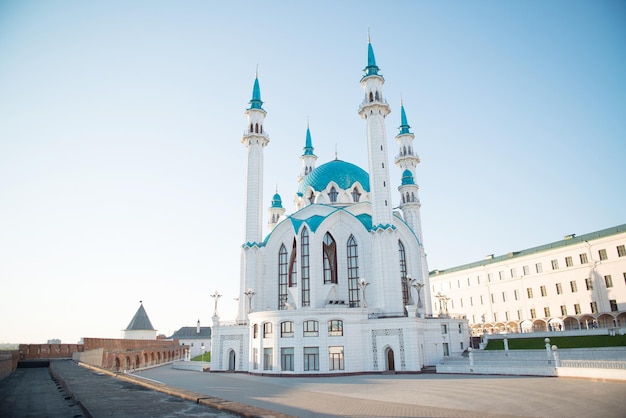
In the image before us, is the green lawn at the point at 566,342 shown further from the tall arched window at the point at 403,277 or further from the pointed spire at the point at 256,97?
the pointed spire at the point at 256,97

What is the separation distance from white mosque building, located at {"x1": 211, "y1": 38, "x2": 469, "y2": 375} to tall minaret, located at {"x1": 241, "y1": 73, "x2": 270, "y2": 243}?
4.6 inches

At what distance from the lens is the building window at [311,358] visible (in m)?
33.3

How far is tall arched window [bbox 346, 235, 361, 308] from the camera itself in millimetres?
40750

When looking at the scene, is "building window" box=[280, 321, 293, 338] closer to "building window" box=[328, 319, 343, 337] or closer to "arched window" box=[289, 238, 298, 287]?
"building window" box=[328, 319, 343, 337]

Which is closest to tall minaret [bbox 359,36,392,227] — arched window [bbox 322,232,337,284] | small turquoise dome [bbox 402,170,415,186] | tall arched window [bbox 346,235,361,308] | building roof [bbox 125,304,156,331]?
tall arched window [bbox 346,235,361,308]

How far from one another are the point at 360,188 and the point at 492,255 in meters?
28.4

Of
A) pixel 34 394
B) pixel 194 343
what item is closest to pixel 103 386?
pixel 34 394

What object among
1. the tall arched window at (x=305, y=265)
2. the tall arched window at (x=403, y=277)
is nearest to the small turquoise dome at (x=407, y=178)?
the tall arched window at (x=403, y=277)

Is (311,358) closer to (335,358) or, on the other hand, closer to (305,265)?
(335,358)

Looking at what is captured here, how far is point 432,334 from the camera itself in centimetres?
3712

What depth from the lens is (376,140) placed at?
42.6 m

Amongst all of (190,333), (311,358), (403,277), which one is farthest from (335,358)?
(190,333)

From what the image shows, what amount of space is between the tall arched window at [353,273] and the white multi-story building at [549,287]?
31.7 ft

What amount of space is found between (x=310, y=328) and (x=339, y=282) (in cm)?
801
